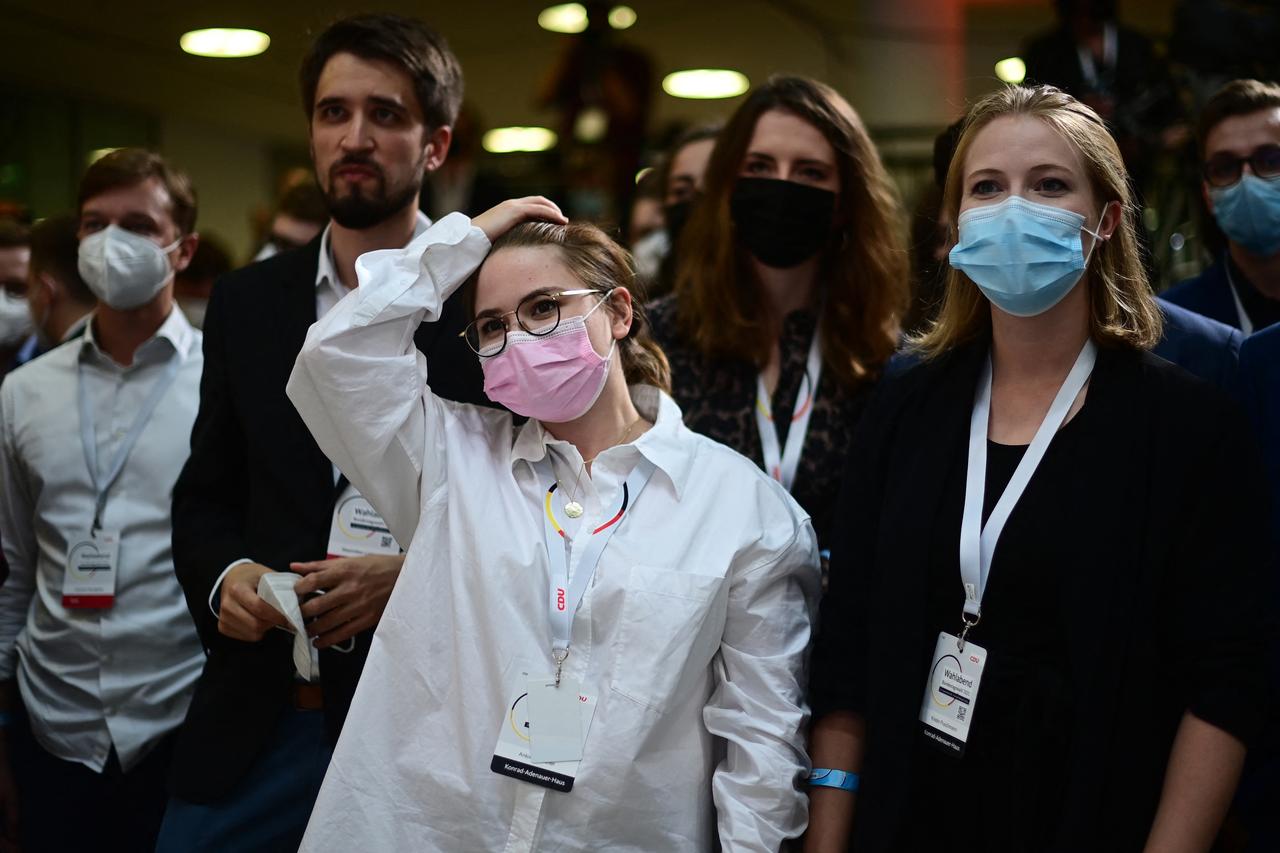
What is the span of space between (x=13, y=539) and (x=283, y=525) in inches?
45.6

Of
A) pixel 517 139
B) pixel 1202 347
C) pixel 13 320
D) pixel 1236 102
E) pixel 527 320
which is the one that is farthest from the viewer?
pixel 517 139

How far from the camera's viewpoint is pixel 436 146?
115 inches

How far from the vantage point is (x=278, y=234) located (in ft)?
15.1

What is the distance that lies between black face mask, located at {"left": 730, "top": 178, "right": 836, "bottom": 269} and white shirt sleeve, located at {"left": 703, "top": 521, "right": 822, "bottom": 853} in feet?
2.88

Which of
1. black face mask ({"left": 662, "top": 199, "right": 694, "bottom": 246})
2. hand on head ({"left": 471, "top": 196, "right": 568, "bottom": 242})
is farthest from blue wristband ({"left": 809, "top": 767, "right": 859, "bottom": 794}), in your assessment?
black face mask ({"left": 662, "top": 199, "right": 694, "bottom": 246})

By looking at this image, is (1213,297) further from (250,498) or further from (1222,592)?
(250,498)

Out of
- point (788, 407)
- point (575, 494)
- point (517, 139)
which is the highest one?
point (517, 139)

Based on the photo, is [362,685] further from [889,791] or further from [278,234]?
[278,234]

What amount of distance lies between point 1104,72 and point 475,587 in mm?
3874

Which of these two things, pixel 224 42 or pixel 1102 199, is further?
pixel 224 42

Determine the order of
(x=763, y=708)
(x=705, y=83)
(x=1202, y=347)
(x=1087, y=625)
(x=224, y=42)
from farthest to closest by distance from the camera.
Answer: (x=705, y=83)
(x=224, y=42)
(x=1202, y=347)
(x=763, y=708)
(x=1087, y=625)

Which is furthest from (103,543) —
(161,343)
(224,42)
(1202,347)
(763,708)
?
(224,42)

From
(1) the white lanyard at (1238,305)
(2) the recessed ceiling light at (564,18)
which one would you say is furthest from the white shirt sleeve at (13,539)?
(2) the recessed ceiling light at (564,18)

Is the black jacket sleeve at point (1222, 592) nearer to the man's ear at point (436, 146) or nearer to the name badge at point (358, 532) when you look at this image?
the name badge at point (358, 532)
